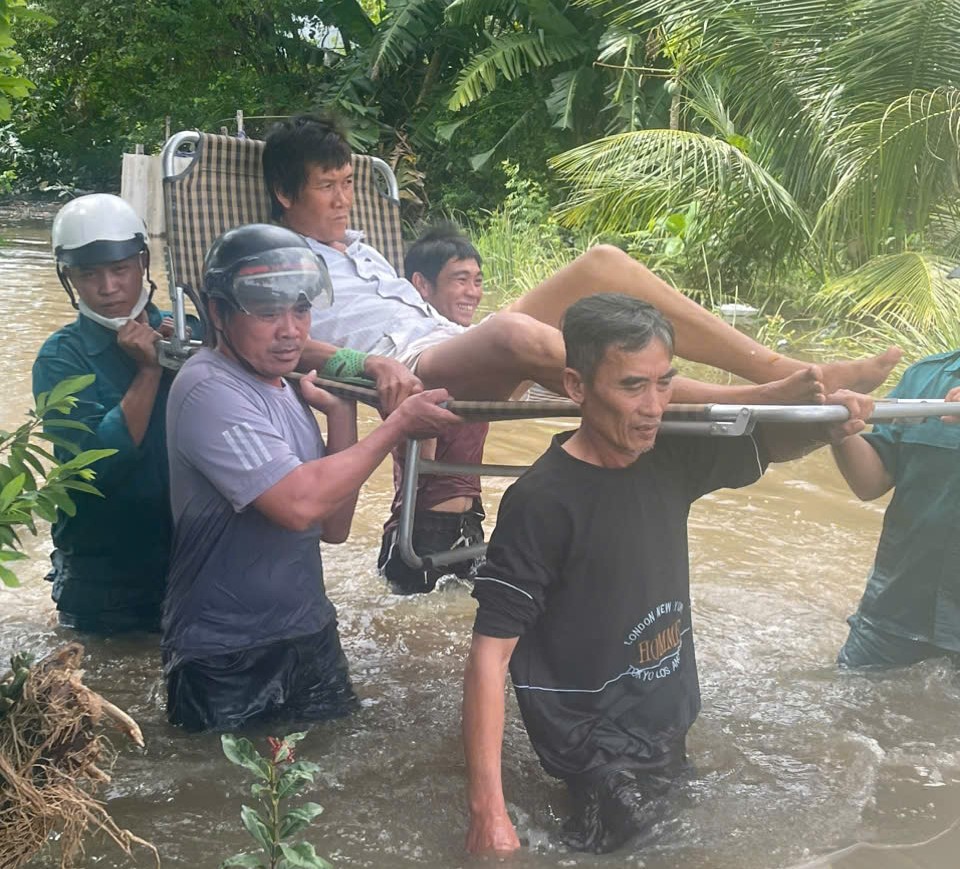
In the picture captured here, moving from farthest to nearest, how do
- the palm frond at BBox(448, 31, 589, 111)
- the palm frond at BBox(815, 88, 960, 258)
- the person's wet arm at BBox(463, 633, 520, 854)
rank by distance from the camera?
the palm frond at BBox(448, 31, 589, 111) < the palm frond at BBox(815, 88, 960, 258) < the person's wet arm at BBox(463, 633, 520, 854)

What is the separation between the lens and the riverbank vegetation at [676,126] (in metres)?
8.55

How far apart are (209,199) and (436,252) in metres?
1.15

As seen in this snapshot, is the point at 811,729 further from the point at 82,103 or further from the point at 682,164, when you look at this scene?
the point at 82,103

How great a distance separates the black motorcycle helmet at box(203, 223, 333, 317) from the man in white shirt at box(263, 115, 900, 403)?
0.57m

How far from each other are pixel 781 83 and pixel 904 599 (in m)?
7.00

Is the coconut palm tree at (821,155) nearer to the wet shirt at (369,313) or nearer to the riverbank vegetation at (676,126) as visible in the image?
the riverbank vegetation at (676,126)

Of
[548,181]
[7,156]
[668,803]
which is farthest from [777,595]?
[548,181]

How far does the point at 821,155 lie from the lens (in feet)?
31.2

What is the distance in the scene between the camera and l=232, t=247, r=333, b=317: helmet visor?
334 cm

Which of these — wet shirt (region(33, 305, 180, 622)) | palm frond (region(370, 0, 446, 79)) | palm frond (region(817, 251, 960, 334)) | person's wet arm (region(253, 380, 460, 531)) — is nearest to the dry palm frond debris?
person's wet arm (region(253, 380, 460, 531))

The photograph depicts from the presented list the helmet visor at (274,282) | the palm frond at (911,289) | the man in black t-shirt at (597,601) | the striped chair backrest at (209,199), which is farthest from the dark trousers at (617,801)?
the palm frond at (911,289)

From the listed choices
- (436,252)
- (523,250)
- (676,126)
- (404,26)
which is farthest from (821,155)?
(404,26)

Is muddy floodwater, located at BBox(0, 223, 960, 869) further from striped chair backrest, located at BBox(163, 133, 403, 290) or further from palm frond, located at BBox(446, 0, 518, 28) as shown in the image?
palm frond, located at BBox(446, 0, 518, 28)

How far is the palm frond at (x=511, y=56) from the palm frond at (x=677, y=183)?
22.3 feet
